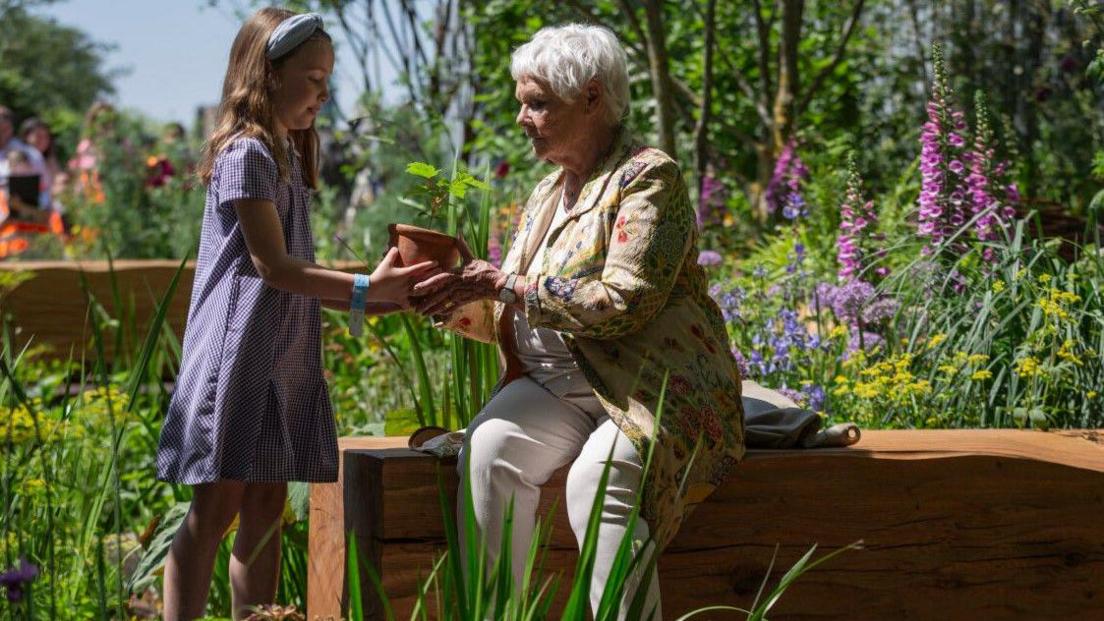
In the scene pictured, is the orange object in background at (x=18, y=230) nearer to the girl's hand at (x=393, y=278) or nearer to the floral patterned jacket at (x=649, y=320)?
the girl's hand at (x=393, y=278)

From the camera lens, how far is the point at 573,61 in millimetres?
2607

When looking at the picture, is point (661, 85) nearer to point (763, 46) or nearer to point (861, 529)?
point (763, 46)

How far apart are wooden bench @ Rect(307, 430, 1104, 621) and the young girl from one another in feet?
0.67

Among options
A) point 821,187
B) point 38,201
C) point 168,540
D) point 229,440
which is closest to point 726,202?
point 821,187

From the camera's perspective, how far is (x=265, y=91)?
2486 mm

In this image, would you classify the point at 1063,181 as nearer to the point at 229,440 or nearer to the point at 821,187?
the point at 821,187

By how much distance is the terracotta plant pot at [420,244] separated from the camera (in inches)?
98.4

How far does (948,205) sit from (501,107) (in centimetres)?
464

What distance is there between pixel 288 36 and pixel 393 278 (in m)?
0.46

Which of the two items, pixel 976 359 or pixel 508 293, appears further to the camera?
pixel 976 359

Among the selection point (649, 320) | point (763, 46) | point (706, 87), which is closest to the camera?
point (649, 320)

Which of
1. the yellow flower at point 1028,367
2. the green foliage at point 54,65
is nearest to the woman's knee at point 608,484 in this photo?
the yellow flower at point 1028,367

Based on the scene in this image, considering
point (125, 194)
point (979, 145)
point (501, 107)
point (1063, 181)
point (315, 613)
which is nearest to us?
point (315, 613)

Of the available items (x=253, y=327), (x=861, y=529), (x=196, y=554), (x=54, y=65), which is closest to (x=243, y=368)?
(x=253, y=327)
